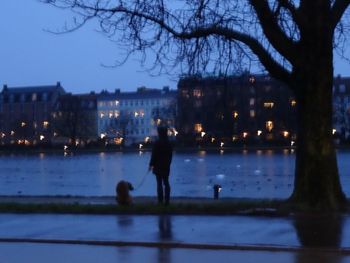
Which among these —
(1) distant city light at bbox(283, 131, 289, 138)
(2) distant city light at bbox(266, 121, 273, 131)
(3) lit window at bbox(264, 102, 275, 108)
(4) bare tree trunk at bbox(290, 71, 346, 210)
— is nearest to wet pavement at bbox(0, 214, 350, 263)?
(4) bare tree trunk at bbox(290, 71, 346, 210)

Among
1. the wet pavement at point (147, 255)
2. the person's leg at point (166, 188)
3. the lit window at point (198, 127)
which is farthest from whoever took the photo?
the lit window at point (198, 127)

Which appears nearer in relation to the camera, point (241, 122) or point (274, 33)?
point (274, 33)

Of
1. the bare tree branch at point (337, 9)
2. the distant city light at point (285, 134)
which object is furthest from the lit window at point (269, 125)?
the bare tree branch at point (337, 9)

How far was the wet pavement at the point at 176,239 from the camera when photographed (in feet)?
38.0

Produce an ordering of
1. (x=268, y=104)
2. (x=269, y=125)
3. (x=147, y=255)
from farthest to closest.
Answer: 1. (x=269, y=125)
2. (x=268, y=104)
3. (x=147, y=255)

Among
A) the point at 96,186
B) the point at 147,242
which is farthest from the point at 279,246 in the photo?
the point at 96,186

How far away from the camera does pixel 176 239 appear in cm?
1276

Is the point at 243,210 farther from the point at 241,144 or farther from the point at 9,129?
the point at 9,129

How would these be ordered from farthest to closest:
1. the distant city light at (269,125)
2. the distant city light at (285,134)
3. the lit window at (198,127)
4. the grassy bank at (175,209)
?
the lit window at (198,127)
the distant city light at (269,125)
the distant city light at (285,134)
the grassy bank at (175,209)

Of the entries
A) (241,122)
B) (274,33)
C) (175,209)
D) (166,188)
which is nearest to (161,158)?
(166,188)

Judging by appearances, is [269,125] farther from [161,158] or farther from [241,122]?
[161,158]

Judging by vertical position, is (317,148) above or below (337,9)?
below

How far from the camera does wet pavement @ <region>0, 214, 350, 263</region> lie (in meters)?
11.6

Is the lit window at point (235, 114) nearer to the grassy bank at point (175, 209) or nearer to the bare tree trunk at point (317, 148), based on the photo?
the bare tree trunk at point (317, 148)
